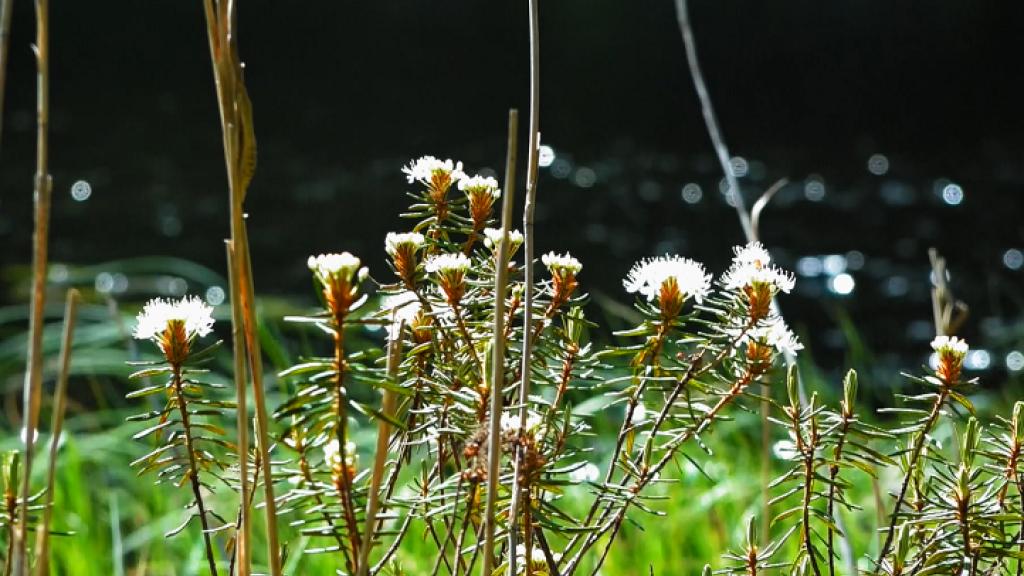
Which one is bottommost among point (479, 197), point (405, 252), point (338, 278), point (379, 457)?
point (379, 457)

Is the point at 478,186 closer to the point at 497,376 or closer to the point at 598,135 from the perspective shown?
the point at 497,376

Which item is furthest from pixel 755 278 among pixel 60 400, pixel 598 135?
pixel 598 135

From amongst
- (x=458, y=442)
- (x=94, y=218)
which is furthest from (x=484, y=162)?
(x=458, y=442)

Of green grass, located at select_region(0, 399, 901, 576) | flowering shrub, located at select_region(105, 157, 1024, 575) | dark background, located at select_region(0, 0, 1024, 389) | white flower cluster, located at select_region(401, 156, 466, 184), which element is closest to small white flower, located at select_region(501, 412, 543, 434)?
flowering shrub, located at select_region(105, 157, 1024, 575)

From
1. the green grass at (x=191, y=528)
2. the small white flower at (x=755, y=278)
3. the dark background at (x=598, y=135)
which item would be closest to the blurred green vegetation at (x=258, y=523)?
the green grass at (x=191, y=528)

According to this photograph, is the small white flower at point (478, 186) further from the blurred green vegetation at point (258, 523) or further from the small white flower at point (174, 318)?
the blurred green vegetation at point (258, 523)

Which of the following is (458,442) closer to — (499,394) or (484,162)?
(499,394)
